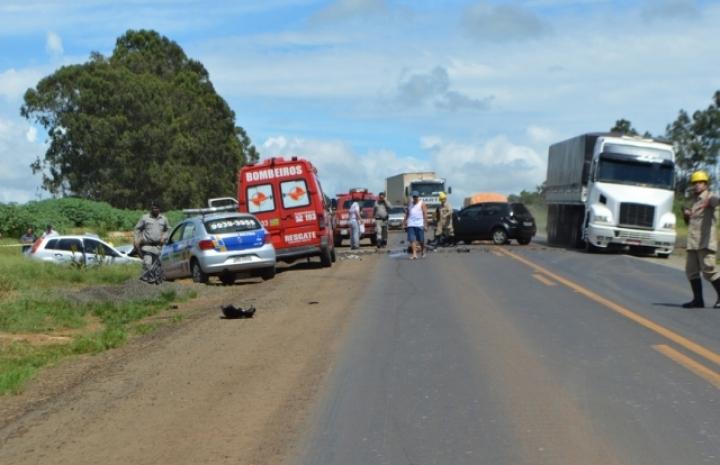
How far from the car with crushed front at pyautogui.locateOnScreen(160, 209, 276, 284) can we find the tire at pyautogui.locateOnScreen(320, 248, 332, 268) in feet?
8.75

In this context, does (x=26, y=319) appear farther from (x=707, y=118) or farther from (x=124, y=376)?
(x=707, y=118)

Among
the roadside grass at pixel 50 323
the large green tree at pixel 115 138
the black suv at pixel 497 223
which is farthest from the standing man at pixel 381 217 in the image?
the large green tree at pixel 115 138

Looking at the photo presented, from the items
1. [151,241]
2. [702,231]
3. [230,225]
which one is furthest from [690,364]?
[151,241]

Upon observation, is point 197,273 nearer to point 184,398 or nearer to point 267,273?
point 267,273

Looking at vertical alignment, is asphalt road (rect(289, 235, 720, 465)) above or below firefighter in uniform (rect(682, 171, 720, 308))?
below

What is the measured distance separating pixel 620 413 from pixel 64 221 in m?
44.8

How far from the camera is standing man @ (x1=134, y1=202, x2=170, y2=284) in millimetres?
20734

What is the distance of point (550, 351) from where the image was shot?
10328 millimetres

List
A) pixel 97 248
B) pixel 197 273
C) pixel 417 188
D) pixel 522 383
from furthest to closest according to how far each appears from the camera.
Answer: pixel 417 188, pixel 97 248, pixel 197 273, pixel 522 383

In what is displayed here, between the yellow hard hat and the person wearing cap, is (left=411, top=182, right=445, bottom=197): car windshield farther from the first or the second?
the yellow hard hat

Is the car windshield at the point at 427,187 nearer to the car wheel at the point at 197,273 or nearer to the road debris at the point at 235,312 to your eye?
the car wheel at the point at 197,273

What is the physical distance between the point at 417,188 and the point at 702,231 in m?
41.6

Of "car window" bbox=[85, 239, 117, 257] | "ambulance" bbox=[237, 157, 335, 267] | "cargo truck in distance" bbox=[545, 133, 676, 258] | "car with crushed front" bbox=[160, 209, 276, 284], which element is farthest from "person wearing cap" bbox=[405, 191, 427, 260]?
"car window" bbox=[85, 239, 117, 257]

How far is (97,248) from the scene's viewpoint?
93.7 ft
